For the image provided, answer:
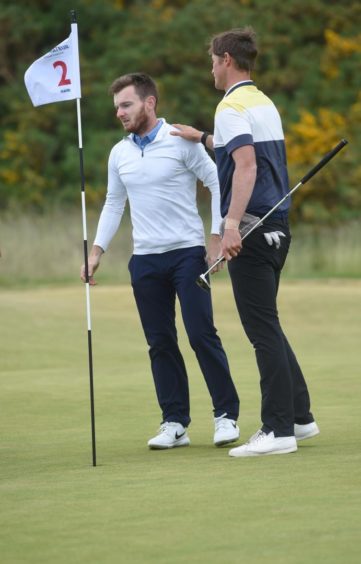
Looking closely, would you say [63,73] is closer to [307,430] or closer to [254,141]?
[254,141]

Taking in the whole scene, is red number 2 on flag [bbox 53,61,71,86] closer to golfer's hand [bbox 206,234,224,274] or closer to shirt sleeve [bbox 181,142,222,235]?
shirt sleeve [bbox 181,142,222,235]

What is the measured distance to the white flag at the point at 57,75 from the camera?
23.0 ft

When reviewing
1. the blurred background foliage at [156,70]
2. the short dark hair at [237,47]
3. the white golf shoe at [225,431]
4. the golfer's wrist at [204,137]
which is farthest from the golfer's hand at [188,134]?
the blurred background foliage at [156,70]

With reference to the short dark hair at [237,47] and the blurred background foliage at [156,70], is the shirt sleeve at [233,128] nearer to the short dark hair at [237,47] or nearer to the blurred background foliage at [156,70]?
the short dark hair at [237,47]

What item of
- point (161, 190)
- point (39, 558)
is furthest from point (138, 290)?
point (39, 558)

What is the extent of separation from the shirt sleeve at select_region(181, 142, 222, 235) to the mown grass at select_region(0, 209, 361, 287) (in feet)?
44.0

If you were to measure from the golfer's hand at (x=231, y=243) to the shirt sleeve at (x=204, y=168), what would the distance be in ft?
2.17

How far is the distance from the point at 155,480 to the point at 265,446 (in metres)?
0.78

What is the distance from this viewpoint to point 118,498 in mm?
5496

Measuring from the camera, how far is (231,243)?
6391mm

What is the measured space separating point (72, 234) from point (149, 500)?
17298mm

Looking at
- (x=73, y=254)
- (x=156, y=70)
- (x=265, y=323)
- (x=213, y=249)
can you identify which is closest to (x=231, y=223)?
(x=265, y=323)

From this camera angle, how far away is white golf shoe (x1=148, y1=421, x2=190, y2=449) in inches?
283

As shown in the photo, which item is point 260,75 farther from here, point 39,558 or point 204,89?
point 39,558
